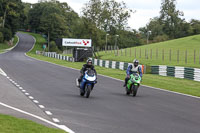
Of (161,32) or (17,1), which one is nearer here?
(17,1)

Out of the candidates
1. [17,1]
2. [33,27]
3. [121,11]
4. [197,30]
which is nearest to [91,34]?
[121,11]

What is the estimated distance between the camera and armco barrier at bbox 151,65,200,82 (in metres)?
28.1

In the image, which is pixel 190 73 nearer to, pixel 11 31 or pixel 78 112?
pixel 78 112

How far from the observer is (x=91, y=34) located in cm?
10225

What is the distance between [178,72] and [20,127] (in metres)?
23.6

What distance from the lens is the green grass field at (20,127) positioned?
8.09 m

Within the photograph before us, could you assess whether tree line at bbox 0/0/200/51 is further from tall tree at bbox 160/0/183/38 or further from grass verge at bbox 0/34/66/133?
grass verge at bbox 0/34/66/133

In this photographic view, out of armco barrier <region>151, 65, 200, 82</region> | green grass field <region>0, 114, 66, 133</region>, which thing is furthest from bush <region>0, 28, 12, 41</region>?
green grass field <region>0, 114, 66, 133</region>

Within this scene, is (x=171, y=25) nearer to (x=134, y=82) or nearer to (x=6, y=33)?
(x=6, y=33)

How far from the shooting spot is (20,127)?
8445 millimetres

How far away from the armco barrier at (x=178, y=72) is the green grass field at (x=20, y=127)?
66.4 ft

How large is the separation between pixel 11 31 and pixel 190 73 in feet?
317

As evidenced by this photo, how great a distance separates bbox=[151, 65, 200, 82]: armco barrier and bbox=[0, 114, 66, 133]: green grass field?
797 inches

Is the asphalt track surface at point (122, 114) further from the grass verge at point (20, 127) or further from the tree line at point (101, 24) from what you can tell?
the tree line at point (101, 24)
